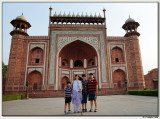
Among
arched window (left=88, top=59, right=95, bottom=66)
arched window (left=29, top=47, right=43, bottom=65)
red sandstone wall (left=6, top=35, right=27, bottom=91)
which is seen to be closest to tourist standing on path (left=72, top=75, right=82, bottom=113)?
red sandstone wall (left=6, top=35, right=27, bottom=91)

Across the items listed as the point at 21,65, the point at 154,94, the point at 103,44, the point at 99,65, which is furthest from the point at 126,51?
the point at 21,65

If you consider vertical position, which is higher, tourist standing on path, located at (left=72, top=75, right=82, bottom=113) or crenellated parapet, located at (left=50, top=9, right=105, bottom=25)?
crenellated parapet, located at (left=50, top=9, right=105, bottom=25)

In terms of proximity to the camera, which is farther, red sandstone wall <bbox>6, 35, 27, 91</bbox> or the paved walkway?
red sandstone wall <bbox>6, 35, 27, 91</bbox>

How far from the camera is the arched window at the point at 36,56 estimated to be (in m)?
17.3

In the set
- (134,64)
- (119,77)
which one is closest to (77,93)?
(119,77)

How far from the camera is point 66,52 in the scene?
66.5ft

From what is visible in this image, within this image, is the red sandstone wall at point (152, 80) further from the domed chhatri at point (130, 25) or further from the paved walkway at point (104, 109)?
the paved walkway at point (104, 109)

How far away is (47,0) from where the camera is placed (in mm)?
4488

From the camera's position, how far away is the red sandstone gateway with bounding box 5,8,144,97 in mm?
15898

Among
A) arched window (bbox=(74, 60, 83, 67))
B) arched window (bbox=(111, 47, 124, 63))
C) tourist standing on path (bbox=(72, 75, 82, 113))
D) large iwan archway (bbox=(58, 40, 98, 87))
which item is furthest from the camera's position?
arched window (bbox=(74, 60, 83, 67))

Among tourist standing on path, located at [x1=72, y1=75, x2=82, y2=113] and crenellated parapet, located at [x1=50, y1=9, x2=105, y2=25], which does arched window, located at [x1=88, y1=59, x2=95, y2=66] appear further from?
tourist standing on path, located at [x1=72, y1=75, x2=82, y2=113]

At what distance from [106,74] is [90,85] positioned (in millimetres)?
13232

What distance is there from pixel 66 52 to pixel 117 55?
321 inches

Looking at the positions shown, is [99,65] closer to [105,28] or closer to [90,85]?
[105,28]
